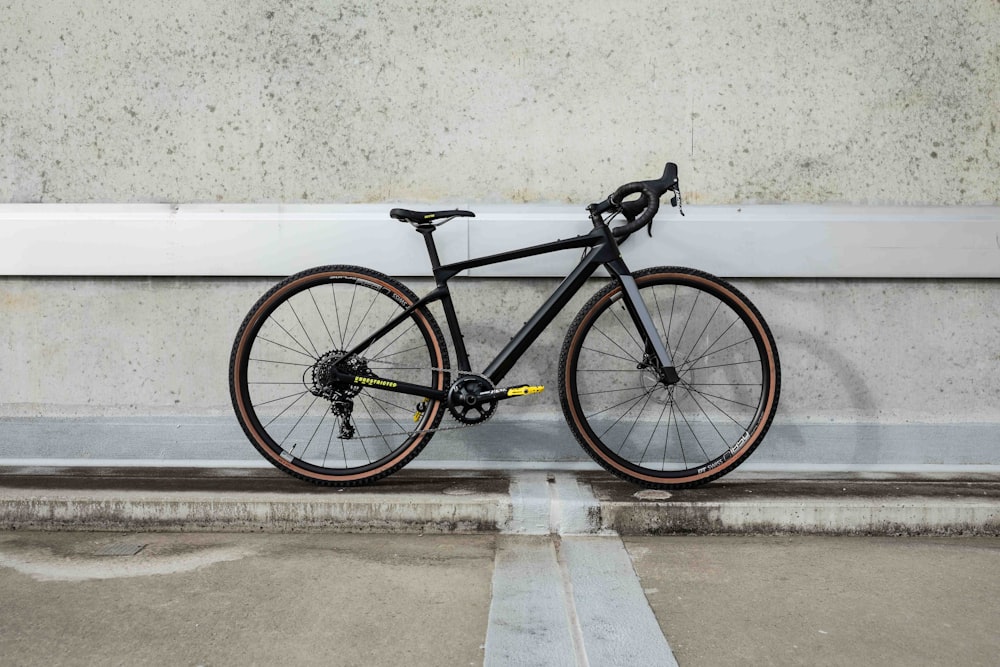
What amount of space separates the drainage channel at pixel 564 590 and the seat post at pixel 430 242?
0.99 metres

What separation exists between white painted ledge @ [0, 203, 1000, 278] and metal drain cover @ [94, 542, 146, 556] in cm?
129

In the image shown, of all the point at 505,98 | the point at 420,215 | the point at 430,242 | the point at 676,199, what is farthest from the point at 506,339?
the point at 505,98

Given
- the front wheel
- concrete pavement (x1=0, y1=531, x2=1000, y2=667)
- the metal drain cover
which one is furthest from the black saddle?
the metal drain cover

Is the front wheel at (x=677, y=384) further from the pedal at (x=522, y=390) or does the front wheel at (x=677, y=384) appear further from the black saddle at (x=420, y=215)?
the black saddle at (x=420, y=215)

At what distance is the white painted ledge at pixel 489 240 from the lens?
3797 mm

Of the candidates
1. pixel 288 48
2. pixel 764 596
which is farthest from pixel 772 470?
pixel 288 48

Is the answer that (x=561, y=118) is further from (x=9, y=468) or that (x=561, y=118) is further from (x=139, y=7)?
(x=9, y=468)

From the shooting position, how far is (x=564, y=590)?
2703mm

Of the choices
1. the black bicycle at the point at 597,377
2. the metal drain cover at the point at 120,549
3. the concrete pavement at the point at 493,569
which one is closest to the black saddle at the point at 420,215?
the black bicycle at the point at 597,377

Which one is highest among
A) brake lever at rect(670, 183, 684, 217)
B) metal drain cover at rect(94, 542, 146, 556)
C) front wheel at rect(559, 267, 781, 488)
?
brake lever at rect(670, 183, 684, 217)

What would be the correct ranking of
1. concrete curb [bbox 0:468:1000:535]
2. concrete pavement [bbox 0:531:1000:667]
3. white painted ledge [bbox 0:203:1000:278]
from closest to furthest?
concrete pavement [bbox 0:531:1000:667] → concrete curb [bbox 0:468:1000:535] → white painted ledge [bbox 0:203:1000:278]

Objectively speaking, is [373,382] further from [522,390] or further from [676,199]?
[676,199]

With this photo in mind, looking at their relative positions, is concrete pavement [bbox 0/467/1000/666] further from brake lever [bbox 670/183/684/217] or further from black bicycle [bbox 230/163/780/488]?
brake lever [bbox 670/183/684/217]

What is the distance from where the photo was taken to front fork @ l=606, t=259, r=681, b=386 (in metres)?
3.49
